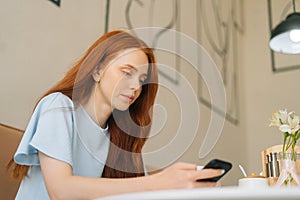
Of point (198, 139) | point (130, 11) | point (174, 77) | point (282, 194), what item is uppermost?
point (130, 11)

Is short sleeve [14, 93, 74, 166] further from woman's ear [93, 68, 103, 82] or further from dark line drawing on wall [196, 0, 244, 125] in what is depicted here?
dark line drawing on wall [196, 0, 244, 125]

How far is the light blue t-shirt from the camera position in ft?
3.45

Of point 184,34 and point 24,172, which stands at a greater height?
point 184,34

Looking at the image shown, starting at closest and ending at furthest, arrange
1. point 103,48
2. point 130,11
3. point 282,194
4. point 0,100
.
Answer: point 282,194, point 103,48, point 0,100, point 130,11

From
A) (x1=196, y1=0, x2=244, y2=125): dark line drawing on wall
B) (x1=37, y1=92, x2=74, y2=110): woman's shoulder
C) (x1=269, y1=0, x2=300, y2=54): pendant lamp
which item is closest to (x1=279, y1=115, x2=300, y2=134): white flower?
(x1=37, y1=92, x2=74, y2=110): woman's shoulder

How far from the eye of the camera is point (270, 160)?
1551 mm

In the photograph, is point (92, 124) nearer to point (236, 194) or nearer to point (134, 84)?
point (134, 84)

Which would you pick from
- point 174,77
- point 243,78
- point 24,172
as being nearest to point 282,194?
point 24,172

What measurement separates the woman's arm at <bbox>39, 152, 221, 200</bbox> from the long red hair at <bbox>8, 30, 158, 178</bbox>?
24 cm

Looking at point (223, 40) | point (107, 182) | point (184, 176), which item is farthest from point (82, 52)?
point (223, 40)

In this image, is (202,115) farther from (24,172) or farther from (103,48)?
(24,172)

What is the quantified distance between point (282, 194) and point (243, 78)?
10.3 feet

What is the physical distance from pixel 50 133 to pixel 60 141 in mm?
36

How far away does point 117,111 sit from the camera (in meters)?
1.37
